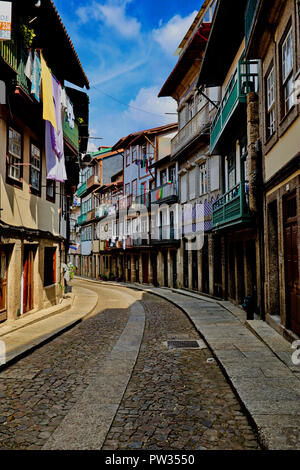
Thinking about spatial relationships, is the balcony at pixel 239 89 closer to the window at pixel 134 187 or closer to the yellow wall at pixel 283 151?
the yellow wall at pixel 283 151

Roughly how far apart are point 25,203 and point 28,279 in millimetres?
2724

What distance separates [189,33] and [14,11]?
1594 cm

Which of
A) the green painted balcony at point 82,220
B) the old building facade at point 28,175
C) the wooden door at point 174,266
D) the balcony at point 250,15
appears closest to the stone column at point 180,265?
the wooden door at point 174,266

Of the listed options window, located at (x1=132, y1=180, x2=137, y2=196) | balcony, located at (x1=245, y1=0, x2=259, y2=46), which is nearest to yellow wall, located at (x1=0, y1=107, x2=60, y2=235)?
balcony, located at (x1=245, y1=0, x2=259, y2=46)

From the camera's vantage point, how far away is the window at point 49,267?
→ 1507 centimetres

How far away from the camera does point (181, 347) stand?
8.77 m

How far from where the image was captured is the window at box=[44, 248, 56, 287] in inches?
593

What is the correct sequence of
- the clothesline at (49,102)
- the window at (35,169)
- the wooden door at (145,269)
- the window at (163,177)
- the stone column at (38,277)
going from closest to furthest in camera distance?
the clothesline at (49,102) < the window at (35,169) < the stone column at (38,277) < the window at (163,177) < the wooden door at (145,269)

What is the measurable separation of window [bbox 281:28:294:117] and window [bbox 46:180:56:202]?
9047 millimetres

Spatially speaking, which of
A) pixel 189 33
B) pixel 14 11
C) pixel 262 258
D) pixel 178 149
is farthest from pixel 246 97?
pixel 189 33

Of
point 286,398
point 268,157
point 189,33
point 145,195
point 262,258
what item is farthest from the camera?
point 145,195

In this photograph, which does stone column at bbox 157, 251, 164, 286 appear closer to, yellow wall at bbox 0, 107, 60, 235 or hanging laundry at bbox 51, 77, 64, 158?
yellow wall at bbox 0, 107, 60, 235

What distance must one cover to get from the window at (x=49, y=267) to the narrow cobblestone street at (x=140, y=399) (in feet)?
20.0
